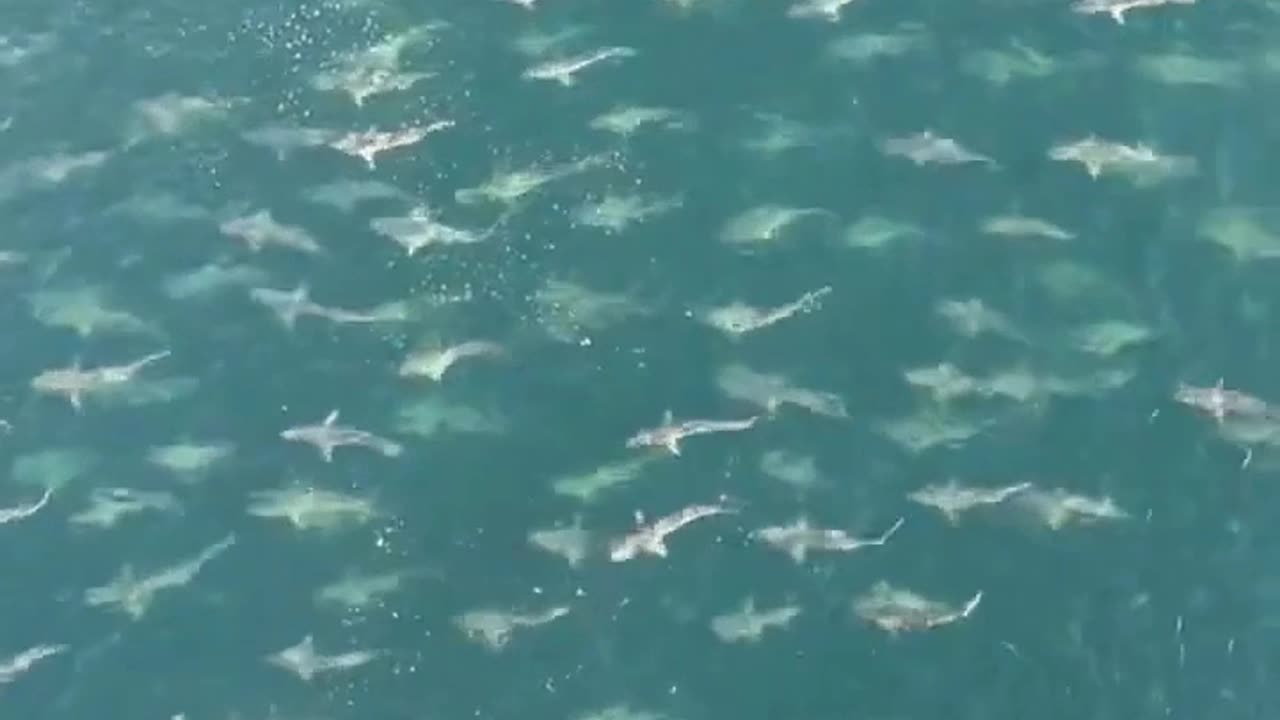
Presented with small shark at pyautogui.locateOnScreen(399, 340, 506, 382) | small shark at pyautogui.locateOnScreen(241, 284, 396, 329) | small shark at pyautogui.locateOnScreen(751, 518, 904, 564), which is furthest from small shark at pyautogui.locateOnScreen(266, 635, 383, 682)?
small shark at pyautogui.locateOnScreen(751, 518, 904, 564)

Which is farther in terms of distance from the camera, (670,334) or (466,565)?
(670,334)

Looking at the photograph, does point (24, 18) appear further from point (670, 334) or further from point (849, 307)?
point (849, 307)

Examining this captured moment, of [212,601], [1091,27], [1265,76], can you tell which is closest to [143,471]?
[212,601]

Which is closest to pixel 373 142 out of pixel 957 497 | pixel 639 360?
pixel 639 360

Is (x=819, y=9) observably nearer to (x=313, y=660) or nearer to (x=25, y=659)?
(x=313, y=660)

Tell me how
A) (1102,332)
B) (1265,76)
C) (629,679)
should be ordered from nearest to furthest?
(629,679), (1102,332), (1265,76)
